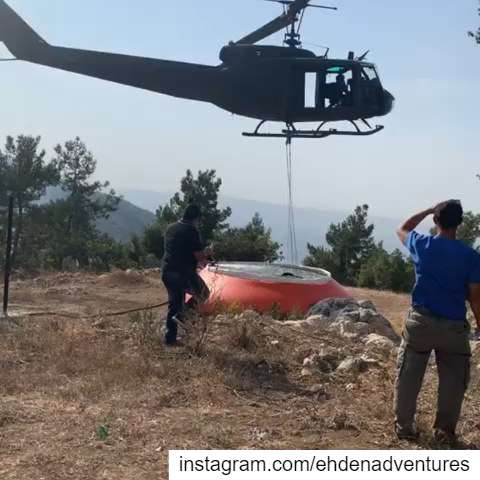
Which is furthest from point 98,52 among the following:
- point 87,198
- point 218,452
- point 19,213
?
point 87,198

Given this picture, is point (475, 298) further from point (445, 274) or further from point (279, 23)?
point (279, 23)

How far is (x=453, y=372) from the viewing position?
4898mm

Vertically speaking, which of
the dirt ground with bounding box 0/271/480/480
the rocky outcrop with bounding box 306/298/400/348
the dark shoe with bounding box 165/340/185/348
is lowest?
the dirt ground with bounding box 0/271/480/480

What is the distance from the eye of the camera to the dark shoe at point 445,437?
484 centimetres

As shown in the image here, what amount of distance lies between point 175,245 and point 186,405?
99.9 inches

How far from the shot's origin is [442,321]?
483cm

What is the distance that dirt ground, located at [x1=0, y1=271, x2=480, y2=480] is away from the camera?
4.71 meters

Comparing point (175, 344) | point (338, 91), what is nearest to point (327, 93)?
point (338, 91)

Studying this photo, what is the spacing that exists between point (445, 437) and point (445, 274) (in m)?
1.14

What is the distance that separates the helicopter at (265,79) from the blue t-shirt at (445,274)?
5498mm

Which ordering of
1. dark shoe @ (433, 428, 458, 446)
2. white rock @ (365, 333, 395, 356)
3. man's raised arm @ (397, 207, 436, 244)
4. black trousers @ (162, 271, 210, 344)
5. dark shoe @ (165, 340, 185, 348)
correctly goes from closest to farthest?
1. dark shoe @ (433, 428, 458, 446)
2. man's raised arm @ (397, 207, 436, 244)
3. white rock @ (365, 333, 395, 356)
4. dark shoe @ (165, 340, 185, 348)
5. black trousers @ (162, 271, 210, 344)

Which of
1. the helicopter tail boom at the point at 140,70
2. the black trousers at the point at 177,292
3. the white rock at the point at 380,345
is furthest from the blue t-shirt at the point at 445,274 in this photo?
the helicopter tail boom at the point at 140,70

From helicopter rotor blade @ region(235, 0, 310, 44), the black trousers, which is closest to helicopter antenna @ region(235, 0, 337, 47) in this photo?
helicopter rotor blade @ region(235, 0, 310, 44)

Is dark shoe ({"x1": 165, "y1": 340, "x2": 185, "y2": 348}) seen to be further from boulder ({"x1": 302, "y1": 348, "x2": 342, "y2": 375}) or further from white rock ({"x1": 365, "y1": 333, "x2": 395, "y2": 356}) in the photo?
white rock ({"x1": 365, "y1": 333, "x2": 395, "y2": 356})
